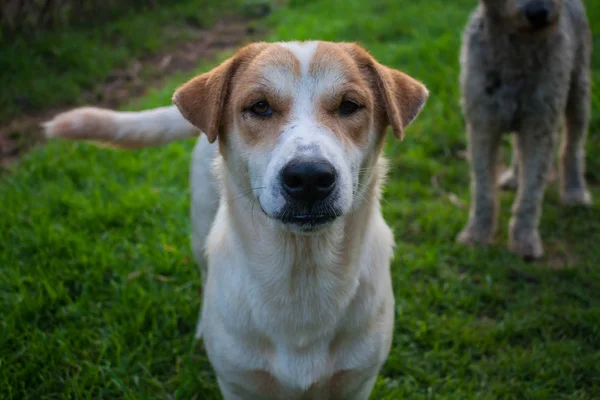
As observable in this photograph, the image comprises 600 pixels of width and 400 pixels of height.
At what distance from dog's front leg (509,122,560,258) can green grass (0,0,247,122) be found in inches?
185

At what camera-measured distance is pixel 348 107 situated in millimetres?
2549

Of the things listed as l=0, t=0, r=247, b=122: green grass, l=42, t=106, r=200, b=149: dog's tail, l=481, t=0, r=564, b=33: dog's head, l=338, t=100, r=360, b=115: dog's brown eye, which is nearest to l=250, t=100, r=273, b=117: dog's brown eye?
l=338, t=100, r=360, b=115: dog's brown eye

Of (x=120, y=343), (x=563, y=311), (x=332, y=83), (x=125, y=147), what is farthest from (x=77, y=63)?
(x=563, y=311)

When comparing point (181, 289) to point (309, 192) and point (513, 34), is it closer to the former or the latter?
point (309, 192)

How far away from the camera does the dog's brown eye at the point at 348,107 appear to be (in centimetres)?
253

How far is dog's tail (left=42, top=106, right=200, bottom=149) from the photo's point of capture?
3371 mm

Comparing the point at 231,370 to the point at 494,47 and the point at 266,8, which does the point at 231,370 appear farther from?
the point at 266,8

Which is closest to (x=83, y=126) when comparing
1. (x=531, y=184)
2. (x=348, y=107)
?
(x=348, y=107)

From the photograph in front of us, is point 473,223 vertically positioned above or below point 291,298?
below

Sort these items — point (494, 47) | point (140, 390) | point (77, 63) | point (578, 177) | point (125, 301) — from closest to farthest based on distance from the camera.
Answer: point (140, 390) → point (125, 301) → point (494, 47) → point (578, 177) → point (77, 63)

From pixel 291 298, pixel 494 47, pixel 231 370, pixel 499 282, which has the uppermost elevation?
pixel 494 47

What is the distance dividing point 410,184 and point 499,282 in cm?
140

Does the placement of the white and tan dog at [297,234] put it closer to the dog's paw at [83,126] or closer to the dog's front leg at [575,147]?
the dog's paw at [83,126]

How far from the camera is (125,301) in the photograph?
12.1ft
